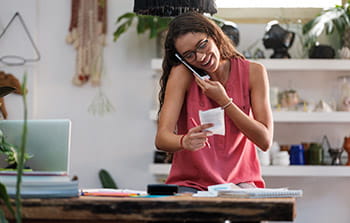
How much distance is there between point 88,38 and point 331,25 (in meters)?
1.70

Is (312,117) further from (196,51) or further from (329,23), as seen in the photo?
(196,51)

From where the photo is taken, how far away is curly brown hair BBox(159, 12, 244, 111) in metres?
2.59

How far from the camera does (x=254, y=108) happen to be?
2.64m

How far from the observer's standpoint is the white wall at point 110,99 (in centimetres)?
452

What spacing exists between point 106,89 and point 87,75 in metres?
0.17

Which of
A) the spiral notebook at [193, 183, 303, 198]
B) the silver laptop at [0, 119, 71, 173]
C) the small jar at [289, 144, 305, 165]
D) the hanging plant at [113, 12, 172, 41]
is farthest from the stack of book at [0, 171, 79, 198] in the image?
the small jar at [289, 144, 305, 165]

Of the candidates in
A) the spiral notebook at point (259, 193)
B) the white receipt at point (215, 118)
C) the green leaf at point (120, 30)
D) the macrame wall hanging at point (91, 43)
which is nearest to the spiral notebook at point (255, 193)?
the spiral notebook at point (259, 193)

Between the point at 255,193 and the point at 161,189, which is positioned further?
the point at 161,189

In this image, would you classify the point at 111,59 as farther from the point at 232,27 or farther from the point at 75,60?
the point at 232,27

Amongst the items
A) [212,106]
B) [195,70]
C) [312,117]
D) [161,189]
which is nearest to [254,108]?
[212,106]

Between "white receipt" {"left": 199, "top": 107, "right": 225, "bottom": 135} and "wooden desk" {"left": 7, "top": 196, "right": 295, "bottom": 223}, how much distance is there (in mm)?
640

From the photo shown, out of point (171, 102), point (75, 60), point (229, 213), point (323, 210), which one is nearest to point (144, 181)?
point (75, 60)

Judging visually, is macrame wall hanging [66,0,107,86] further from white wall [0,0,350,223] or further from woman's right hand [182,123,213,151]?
woman's right hand [182,123,213,151]

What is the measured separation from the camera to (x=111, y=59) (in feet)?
15.0
